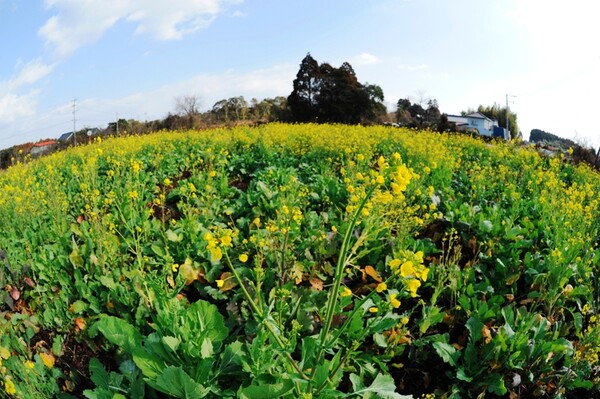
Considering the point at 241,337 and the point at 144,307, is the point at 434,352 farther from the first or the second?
the point at 144,307

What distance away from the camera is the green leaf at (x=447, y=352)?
109 inches

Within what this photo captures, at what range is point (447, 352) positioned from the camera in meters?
2.79

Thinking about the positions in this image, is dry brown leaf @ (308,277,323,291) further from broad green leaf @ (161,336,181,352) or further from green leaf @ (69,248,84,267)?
green leaf @ (69,248,84,267)

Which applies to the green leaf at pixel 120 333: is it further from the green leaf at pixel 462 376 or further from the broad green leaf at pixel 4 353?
the green leaf at pixel 462 376

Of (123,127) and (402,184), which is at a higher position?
(123,127)

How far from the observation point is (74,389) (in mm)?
2713

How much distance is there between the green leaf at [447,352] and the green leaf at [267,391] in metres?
1.18

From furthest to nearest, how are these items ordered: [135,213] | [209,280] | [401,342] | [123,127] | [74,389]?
[123,127]
[135,213]
[209,280]
[401,342]
[74,389]

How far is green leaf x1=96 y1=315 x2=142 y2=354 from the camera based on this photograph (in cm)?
232

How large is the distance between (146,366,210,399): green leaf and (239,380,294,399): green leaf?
0.59 feet

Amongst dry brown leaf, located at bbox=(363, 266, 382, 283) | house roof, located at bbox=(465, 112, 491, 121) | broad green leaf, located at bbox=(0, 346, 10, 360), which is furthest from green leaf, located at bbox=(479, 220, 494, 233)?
house roof, located at bbox=(465, 112, 491, 121)

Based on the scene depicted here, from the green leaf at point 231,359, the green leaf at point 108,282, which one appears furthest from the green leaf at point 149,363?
the green leaf at point 108,282

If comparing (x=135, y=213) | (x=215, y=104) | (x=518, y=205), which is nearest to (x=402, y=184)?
(x=135, y=213)

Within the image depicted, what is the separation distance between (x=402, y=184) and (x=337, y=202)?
2998 mm
